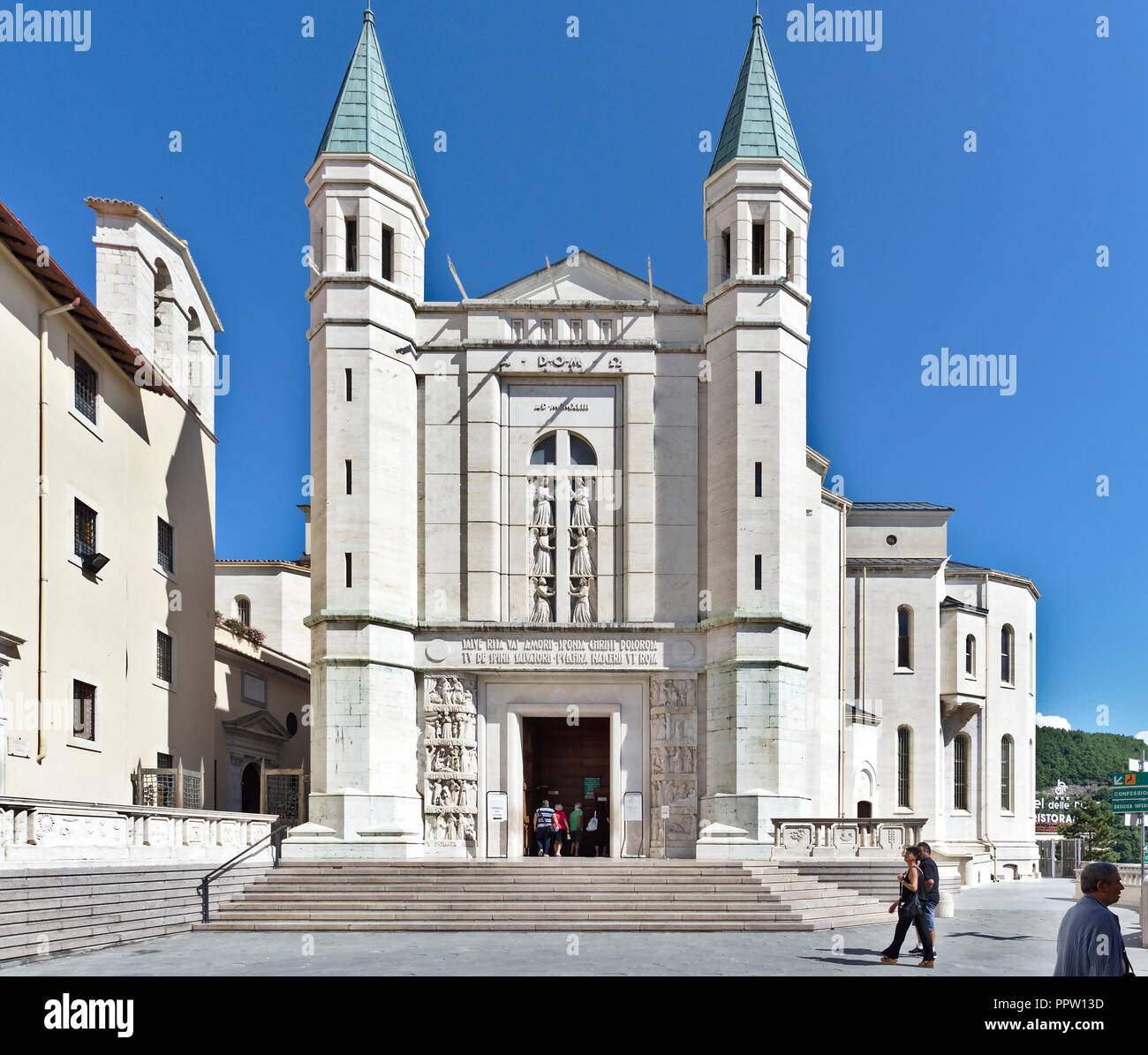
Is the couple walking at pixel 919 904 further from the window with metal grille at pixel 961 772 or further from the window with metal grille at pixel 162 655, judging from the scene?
the window with metal grille at pixel 961 772

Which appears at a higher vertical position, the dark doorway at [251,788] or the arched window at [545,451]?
the arched window at [545,451]

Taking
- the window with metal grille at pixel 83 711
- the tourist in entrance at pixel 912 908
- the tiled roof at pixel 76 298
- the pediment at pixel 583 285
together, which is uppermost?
the pediment at pixel 583 285

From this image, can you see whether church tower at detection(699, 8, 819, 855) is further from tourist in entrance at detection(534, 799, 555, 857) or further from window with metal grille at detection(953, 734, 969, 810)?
window with metal grille at detection(953, 734, 969, 810)

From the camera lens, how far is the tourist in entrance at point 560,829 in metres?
28.6

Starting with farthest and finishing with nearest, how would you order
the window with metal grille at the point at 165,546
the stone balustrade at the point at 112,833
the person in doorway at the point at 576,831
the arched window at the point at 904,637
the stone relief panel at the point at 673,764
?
the arched window at the point at 904,637 < the window with metal grille at the point at 165,546 < the person in doorway at the point at 576,831 < the stone relief panel at the point at 673,764 < the stone balustrade at the point at 112,833

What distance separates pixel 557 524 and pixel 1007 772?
27.2m

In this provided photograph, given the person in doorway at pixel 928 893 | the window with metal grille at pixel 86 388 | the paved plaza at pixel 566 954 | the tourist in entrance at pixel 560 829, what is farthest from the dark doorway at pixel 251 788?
the person in doorway at pixel 928 893

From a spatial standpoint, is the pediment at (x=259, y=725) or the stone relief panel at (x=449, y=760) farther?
the pediment at (x=259, y=725)

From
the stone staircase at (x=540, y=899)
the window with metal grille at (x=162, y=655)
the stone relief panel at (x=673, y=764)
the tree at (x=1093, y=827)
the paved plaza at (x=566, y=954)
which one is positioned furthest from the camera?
the tree at (x=1093, y=827)

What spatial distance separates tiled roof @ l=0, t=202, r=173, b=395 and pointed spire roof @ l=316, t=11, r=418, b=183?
6749mm

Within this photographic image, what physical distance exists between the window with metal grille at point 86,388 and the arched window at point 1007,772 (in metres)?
36.7

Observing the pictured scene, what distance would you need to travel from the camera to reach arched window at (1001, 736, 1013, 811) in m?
49.2

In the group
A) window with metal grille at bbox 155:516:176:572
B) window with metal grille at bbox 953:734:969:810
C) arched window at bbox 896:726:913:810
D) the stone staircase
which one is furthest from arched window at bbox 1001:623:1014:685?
window with metal grille at bbox 155:516:176:572

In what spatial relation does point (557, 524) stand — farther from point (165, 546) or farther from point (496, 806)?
point (165, 546)
